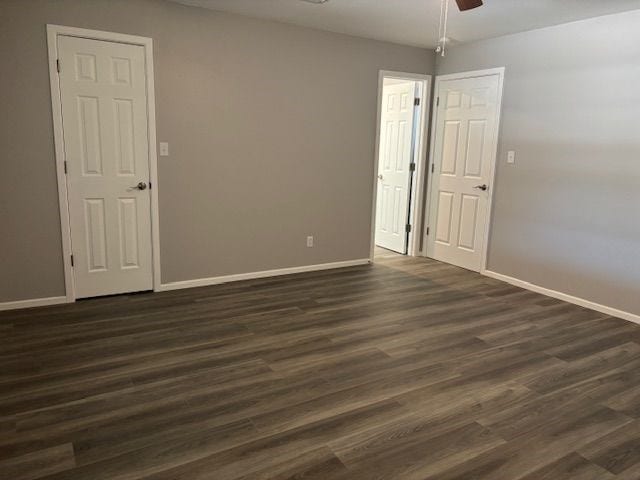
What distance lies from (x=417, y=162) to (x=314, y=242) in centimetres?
173

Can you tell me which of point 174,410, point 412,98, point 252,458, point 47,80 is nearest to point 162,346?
point 174,410

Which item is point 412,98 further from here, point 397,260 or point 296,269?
point 296,269

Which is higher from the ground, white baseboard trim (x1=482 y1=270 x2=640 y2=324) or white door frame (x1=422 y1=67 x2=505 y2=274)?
white door frame (x1=422 y1=67 x2=505 y2=274)

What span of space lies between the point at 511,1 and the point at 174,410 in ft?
12.0

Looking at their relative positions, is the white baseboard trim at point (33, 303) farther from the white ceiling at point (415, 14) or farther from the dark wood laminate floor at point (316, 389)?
the white ceiling at point (415, 14)

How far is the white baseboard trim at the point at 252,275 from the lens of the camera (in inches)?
171

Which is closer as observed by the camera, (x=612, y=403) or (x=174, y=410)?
(x=174, y=410)

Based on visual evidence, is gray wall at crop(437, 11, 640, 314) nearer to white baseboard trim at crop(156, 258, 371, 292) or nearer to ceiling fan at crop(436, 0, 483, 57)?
ceiling fan at crop(436, 0, 483, 57)

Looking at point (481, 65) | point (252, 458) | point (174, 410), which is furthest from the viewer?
point (481, 65)

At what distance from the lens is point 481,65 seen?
491 cm

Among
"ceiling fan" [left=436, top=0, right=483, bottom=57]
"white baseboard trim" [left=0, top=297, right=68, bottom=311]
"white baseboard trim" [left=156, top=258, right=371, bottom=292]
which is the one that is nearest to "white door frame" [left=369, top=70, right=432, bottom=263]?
"white baseboard trim" [left=156, top=258, right=371, bottom=292]

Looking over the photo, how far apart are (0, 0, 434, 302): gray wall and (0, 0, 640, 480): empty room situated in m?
0.02

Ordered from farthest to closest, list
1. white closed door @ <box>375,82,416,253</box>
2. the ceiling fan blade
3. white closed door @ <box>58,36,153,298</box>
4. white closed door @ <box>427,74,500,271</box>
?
white closed door @ <box>375,82,416,253</box> < white closed door @ <box>427,74,500,271</box> < white closed door @ <box>58,36,153,298</box> < the ceiling fan blade

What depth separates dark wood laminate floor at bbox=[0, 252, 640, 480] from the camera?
2.03 metres
